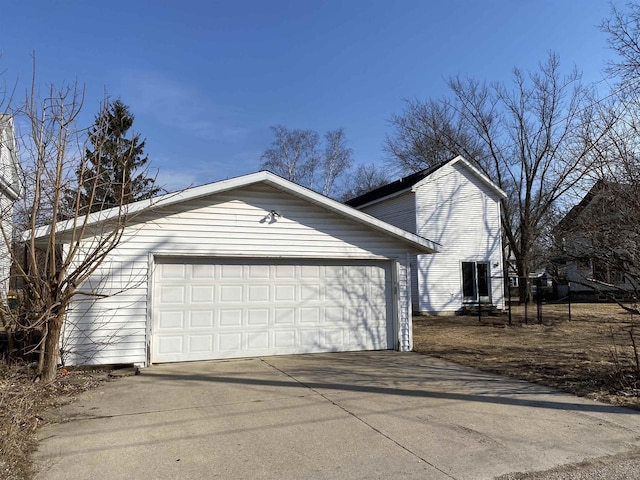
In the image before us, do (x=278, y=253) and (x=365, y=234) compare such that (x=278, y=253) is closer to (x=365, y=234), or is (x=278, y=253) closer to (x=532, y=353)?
(x=365, y=234)

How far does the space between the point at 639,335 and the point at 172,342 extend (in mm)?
11459

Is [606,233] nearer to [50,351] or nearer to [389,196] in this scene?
[50,351]

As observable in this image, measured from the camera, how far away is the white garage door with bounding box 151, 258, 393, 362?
8633 mm

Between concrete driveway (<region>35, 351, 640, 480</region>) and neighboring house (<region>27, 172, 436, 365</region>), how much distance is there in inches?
51.5

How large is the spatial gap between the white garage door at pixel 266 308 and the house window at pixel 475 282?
10.2m

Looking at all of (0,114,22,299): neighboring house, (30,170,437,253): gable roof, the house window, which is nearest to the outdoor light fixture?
(30,170,437,253): gable roof

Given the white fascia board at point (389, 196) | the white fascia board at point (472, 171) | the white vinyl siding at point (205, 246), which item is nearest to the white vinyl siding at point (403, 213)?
the white fascia board at point (389, 196)

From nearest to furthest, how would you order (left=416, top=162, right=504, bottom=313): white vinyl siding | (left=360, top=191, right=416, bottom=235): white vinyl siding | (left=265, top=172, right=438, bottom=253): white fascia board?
1. (left=265, top=172, right=438, bottom=253): white fascia board
2. (left=416, top=162, right=504, bottom=313): white vinyl siding
3. (left=360, top=191, right=416, bottom=235): white vinyl siding

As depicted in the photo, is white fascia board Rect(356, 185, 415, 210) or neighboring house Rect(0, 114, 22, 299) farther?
white fascia board Rect(356, 185, 415, 210)

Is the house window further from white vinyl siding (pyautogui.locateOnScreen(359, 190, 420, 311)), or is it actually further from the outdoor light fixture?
the outdoor light fixture

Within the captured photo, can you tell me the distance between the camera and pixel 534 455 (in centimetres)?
422

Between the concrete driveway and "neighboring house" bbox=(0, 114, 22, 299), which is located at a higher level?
"neighboring house" bbox=(0, 114, 22, 299)

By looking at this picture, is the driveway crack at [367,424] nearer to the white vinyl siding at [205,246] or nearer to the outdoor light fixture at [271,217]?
the white vinyl siding at [205,246]

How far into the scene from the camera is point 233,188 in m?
8.82
